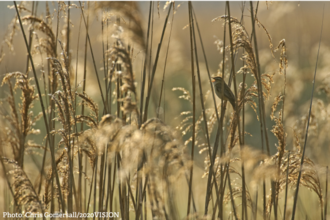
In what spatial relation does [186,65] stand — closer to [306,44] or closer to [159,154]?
[306,44]

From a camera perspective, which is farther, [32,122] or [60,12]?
[32,122]

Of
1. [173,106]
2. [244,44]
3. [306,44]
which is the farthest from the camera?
[173,106]

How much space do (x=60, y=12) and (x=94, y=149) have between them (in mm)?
1088

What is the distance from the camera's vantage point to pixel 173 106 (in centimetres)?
313

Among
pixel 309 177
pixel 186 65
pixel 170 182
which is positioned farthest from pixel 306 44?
pixel 170 182

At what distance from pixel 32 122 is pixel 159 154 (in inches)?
61.8

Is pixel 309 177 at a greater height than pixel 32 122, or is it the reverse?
pixel 32 122

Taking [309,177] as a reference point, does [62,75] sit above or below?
above

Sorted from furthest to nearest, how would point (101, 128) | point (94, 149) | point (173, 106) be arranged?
1. point (173, 106)
2. point (94, 149)
3. point (101, 128)

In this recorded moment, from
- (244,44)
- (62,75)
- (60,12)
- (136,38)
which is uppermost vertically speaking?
(60,12)

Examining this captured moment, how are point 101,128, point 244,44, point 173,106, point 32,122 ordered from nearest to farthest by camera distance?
point 101,128 < point 244,44 < point 32,122 < point 173,106

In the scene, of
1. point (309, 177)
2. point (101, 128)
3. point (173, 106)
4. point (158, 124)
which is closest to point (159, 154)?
point (158, 124)

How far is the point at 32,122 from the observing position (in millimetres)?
2439

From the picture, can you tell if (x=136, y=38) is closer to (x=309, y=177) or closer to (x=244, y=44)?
(x=244, y=44)
